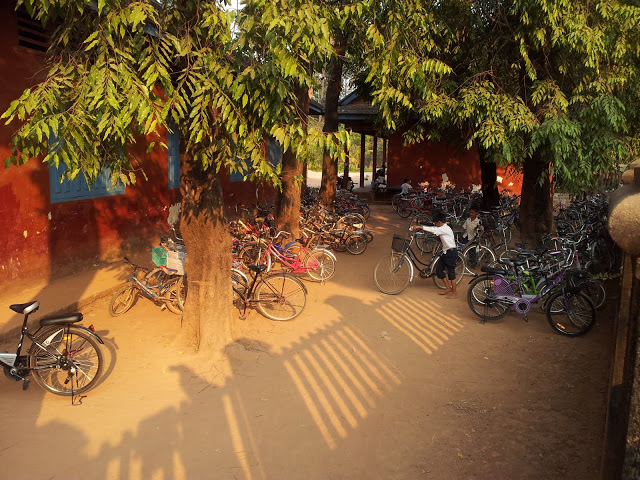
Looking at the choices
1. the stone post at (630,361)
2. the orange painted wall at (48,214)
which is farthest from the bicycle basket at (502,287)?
the orange painted wall at (48,214)

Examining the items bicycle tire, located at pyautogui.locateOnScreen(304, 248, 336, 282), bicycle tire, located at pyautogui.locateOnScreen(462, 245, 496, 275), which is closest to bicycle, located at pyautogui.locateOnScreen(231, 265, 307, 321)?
bicycle tire, located at pyautogui.locateOnScreen(304, 248, 336, 282)

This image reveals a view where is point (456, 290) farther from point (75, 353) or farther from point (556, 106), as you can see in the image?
point (75, 353)

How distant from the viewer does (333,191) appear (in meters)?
13.9

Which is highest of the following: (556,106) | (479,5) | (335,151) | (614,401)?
(479,5)

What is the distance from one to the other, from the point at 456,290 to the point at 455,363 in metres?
2.73

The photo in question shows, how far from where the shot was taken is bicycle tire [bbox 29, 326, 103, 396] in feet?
16.2

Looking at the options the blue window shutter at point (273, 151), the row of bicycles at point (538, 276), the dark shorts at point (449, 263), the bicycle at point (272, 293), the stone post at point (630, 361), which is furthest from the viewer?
the blue window shutter at point (273, 151)

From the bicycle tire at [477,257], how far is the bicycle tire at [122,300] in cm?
567

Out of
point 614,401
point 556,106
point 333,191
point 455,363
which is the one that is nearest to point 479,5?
point 556,106

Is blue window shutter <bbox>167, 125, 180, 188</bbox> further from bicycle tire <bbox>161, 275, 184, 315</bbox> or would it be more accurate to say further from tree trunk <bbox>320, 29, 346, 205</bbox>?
bicycle tire <bbox>161, 275, 184, 315</bbox>

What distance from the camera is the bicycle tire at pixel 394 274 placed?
28.7ft

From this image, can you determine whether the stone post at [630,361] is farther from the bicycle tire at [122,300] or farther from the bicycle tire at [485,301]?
the bicycle tire at [122,300]

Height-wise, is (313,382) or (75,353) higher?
(75,353)

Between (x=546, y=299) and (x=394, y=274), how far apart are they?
2495 millimetres
